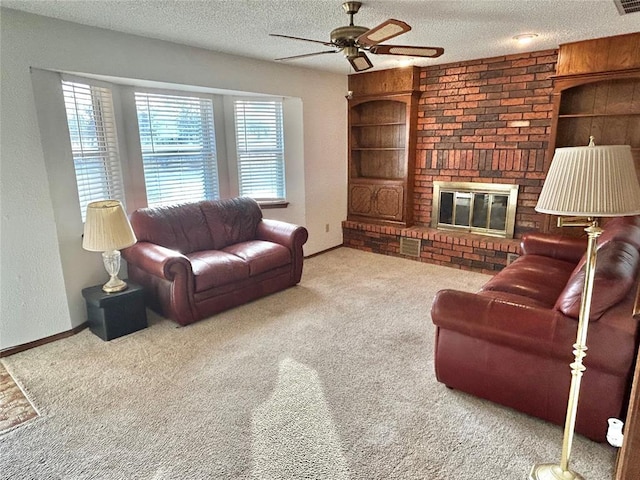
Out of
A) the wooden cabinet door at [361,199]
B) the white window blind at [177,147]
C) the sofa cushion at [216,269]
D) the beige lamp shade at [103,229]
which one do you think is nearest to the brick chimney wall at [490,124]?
the wooden cabinet door at [361,199]

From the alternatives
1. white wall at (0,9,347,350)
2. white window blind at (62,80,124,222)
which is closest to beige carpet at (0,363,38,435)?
white wall at (0,9,347,350)

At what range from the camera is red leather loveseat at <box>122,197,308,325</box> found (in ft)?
10.6

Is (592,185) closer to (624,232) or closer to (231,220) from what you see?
(624,232)

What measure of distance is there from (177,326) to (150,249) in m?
0.69

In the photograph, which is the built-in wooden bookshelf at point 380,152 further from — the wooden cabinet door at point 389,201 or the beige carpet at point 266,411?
the beige carpet at point 266,411

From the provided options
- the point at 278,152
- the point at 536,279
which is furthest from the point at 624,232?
the point at 278,152

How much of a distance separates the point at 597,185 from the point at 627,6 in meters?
2.13

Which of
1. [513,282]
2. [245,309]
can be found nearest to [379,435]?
[513,282]

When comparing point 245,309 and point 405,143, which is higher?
point 405,143

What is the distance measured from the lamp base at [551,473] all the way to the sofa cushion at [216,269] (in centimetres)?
255

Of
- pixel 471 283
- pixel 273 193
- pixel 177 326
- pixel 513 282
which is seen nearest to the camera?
pixel 513 282

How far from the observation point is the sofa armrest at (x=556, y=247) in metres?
3.28

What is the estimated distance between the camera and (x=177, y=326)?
3283 mm

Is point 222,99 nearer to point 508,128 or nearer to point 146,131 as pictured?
point 146,131
